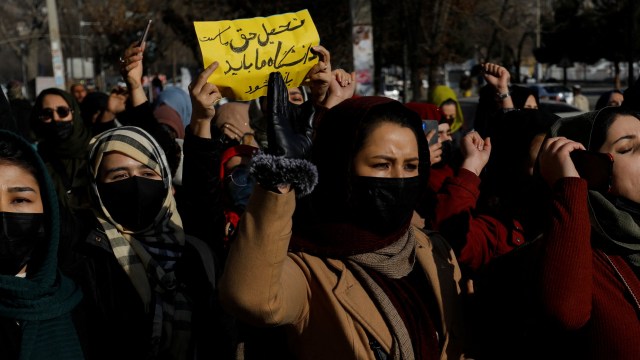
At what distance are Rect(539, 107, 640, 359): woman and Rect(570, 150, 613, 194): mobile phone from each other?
0.05 metres

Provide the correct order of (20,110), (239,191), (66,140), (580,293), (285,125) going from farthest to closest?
(20,110) → (66,140) → (239,191) → (580,293) → (285,125)

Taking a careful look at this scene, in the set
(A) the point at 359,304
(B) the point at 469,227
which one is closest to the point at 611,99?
(B) the point at 469,227

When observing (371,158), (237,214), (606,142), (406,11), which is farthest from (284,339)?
(406,11)

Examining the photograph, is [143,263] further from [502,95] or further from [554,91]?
[554,91]

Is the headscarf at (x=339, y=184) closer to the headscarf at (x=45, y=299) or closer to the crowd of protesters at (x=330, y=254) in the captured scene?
the crowd of protesters at (x=330, y=254)

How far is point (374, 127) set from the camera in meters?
2.51

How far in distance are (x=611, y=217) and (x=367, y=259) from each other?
0.76 meters

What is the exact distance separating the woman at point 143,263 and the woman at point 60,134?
1827mm

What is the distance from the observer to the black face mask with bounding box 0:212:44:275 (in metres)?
2.46

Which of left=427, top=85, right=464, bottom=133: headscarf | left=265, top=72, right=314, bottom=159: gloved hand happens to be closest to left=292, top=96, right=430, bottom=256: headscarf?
left=265, top=72, right=314, bottom=159: gloved hand

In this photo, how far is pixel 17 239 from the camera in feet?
8.15

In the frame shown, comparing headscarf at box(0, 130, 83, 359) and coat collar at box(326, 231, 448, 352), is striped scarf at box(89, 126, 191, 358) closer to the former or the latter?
headscarf at box(0, 130, 83, 359)

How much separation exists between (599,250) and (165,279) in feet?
5.18

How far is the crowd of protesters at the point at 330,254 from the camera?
2211mm
